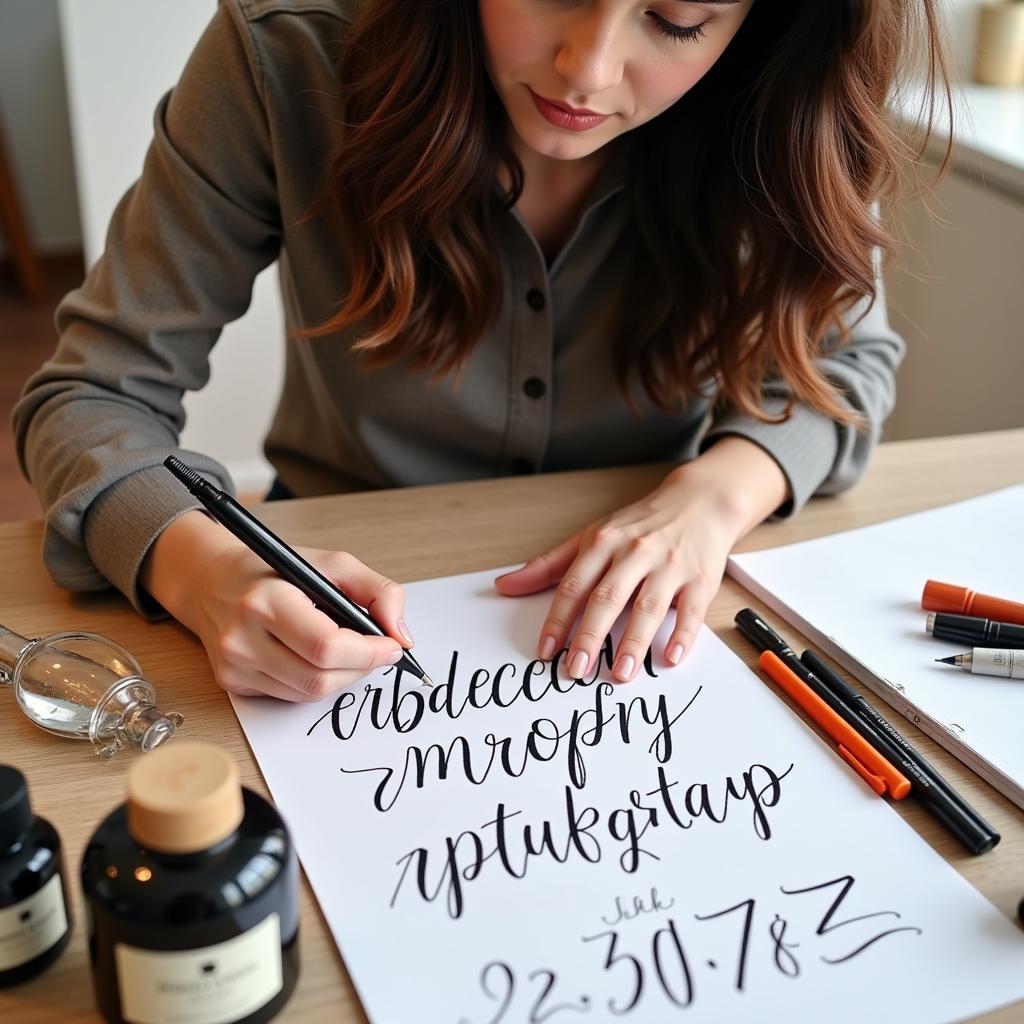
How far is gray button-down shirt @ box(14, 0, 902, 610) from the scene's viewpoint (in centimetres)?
84

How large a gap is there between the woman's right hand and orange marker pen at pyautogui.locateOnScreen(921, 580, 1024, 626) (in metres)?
0.37

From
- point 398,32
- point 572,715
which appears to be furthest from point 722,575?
point 398,32

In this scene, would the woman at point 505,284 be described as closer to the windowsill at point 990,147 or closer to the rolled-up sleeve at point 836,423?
the rolled-up sleeve at point 836,423

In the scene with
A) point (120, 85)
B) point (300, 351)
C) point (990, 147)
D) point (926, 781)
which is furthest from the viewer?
point (120, 85)

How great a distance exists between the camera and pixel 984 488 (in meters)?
1.00

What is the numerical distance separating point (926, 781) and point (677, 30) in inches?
20.2

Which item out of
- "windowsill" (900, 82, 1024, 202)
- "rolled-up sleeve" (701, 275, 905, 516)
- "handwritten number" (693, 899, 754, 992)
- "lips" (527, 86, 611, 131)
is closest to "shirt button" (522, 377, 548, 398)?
"rolled-up sleeve" (701, 275, 905, 516)

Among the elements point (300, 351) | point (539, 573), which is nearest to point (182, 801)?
point (539, 573)

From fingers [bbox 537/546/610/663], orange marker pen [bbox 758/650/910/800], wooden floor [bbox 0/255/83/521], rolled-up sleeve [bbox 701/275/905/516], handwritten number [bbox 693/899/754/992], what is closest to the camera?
handwritten number [bbox 693/899/754/992]

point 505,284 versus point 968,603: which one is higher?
point 505,284

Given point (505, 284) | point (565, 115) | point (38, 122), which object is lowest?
point (38, 122)

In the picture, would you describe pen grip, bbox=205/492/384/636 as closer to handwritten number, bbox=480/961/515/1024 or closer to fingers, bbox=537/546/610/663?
fingers, bbox=537/546/610/663

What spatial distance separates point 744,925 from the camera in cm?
55

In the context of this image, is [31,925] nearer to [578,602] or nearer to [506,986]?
[506,986]
